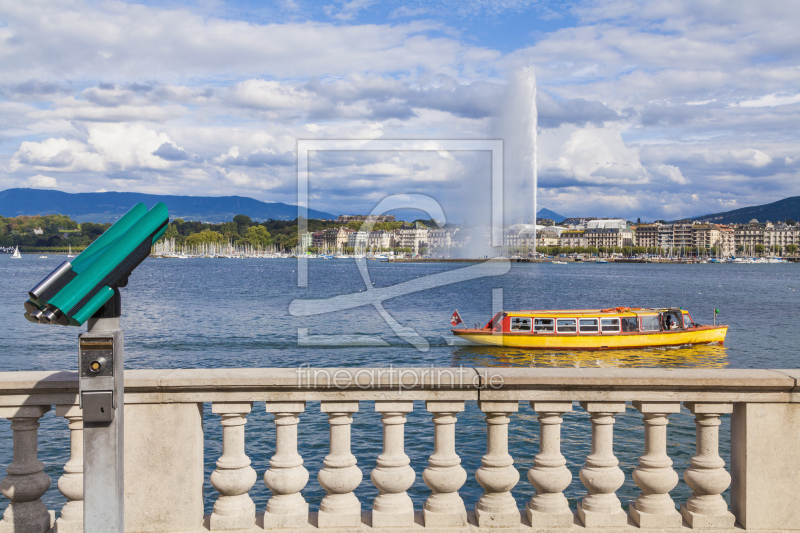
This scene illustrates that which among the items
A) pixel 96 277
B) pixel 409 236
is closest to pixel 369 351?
pixel 409 236

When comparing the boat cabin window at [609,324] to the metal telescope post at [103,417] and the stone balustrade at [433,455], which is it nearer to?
the stone balustrade at [433,455]

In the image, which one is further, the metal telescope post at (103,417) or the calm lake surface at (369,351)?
the calm lake surface at (369,351)

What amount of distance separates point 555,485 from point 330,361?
29.2 meters

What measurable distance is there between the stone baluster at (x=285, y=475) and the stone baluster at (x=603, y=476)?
76.0 inches

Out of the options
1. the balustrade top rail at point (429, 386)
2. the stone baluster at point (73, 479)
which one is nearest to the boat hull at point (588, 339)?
the balustrade top rail at point (429, 386)

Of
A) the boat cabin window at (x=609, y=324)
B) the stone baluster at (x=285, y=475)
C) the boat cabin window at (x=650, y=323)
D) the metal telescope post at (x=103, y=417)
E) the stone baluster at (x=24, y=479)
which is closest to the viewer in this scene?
the metal telescope post at (x=103, y=417)

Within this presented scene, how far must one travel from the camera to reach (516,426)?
2000cm

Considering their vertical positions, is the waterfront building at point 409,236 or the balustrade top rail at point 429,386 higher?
the waterfront building at point 409,236

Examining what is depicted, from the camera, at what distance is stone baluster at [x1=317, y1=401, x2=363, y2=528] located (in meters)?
4.43

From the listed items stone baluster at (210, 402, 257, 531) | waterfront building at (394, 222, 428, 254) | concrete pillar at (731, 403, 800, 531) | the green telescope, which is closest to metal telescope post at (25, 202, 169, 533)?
the green telescope

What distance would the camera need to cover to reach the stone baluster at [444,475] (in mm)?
4449

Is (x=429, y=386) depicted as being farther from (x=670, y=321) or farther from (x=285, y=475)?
(x=670, y=321)

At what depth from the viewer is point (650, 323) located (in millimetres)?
38594

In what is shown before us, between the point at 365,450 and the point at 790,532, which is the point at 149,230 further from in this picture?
the point at 365,450
